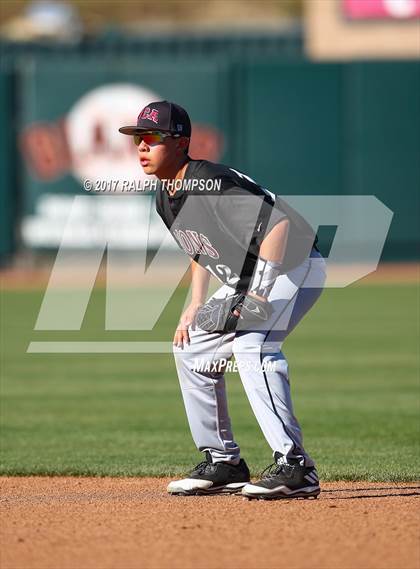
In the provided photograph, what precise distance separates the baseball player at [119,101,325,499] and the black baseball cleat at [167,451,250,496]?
0.09 feet

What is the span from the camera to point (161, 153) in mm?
6512

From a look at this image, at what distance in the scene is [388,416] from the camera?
33.9ft

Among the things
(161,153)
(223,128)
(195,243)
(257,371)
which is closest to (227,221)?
(195,243)

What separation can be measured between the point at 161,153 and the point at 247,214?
1.97 ft

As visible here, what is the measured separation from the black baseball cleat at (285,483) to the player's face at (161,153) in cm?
160

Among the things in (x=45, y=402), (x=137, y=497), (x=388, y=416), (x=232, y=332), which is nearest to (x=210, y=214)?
(x=232, y=332)

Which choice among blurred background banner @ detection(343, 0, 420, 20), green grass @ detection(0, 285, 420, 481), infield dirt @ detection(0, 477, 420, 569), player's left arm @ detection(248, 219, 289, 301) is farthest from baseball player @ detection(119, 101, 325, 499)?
blurred background banner @ detection(343, 0, 420, 20)

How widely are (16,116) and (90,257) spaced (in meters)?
3.29

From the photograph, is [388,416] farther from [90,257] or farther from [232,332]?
[90,257]

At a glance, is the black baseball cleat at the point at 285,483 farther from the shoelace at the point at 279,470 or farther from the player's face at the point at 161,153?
the player's face at the point at 161,153

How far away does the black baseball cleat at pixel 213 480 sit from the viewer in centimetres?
679

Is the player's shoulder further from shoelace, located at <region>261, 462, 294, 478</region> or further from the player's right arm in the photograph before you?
shoelace, located at <region>261, 462, 294, 478</region>

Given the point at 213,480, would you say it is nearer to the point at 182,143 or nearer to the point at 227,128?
the point at 182,143
